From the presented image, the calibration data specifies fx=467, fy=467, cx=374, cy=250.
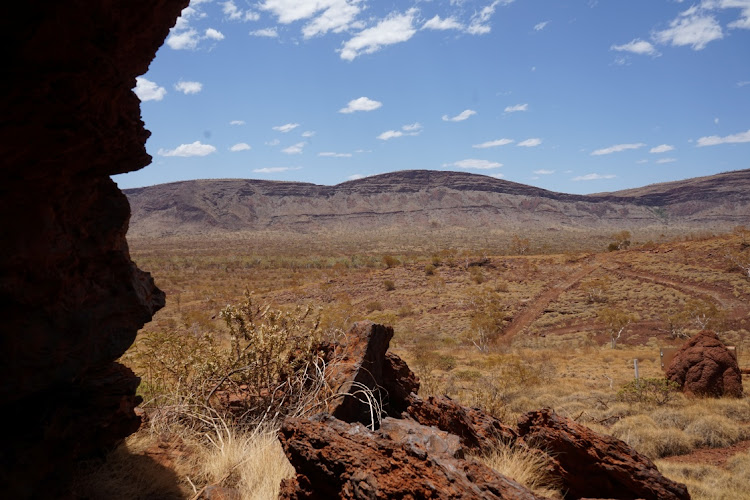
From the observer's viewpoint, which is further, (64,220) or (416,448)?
(64,220)

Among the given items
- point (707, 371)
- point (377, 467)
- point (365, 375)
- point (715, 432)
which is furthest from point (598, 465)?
point (707, 371)

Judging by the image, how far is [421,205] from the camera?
134625 mm

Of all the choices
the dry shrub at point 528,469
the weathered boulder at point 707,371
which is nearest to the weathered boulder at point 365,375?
the dry shrub at point 528,469

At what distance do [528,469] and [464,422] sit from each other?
81 centimetres

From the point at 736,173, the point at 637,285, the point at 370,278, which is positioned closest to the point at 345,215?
the point at 370,278

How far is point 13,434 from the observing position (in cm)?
282

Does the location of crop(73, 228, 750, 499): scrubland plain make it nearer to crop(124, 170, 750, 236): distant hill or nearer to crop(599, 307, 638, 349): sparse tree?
crop(599, 307, 638, 349): sparse tree

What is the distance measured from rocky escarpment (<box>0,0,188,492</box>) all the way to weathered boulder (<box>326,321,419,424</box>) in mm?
2016

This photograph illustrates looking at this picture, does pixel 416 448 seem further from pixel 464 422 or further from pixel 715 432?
pixel 715 432

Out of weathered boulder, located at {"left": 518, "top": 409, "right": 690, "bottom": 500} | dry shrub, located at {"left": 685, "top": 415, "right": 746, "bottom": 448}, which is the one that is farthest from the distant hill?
weathered boulder, located at {"left": 518, "top": 409, "right": 690, "bottom": 500}

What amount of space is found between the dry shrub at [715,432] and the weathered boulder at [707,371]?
1966mm

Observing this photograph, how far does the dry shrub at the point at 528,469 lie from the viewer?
377 centimetres

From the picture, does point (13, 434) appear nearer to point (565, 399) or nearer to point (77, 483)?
point (77, 483)

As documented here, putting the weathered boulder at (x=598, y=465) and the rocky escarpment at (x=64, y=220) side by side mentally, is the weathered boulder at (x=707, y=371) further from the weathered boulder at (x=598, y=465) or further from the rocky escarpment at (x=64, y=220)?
the rocky escarpment at (x=64, y=220)
